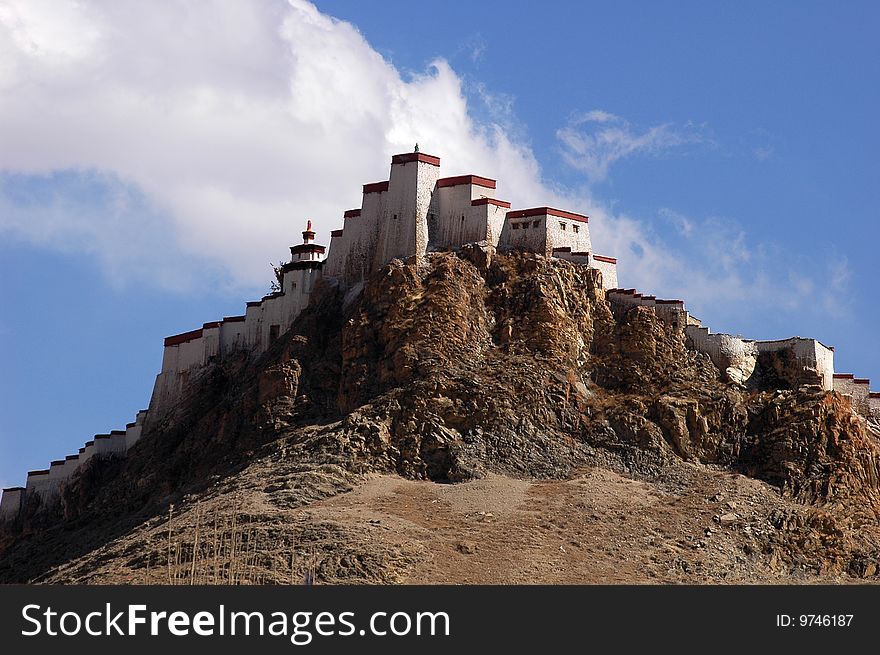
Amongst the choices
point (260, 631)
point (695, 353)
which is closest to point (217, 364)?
point (695, 353)

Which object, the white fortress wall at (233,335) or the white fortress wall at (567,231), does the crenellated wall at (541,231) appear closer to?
the white fortress wall at (567,231)

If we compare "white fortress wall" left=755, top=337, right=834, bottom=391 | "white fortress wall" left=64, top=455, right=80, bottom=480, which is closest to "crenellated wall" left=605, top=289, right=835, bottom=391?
"white fortress wall" left=755, top=337, right=834, bottom=391

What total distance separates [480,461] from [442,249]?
12.9 m

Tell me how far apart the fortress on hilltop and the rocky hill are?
1107 millimetres

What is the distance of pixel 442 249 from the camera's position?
9275cm

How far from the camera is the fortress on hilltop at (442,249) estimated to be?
9050cm

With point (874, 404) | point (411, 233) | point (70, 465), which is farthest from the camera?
point (70, 465)

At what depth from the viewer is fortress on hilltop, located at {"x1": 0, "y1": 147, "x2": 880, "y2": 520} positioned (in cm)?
9050

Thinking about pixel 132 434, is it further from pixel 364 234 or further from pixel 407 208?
pixel 407 208

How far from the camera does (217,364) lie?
9806 centimetres

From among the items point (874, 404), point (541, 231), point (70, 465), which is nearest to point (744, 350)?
point (874, 404)

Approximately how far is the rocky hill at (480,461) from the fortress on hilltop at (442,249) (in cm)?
111

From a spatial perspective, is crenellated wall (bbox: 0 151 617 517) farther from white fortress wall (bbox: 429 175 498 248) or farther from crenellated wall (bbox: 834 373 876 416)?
crenellated wall (bbox: 834 373 876 416)

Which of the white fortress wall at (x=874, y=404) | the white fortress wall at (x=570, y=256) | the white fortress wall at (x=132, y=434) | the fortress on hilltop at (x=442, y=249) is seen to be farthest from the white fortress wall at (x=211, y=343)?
the white fortress wall at (x=874, y=404)
